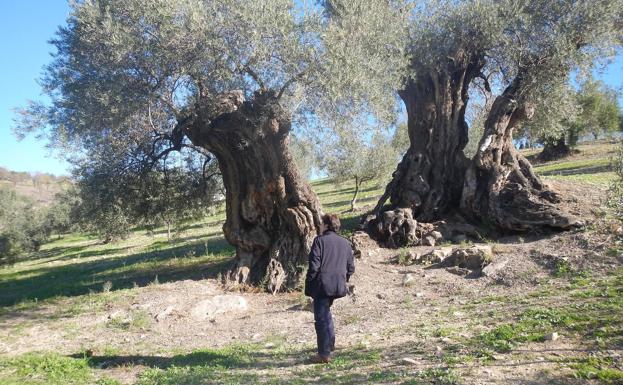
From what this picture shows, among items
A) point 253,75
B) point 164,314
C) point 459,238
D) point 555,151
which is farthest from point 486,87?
point 555,151

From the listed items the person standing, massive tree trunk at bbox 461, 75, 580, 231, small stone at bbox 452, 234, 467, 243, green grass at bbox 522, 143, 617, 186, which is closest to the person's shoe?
the person standing

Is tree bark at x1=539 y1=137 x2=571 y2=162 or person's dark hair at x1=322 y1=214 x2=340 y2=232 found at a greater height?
tree bark at x1=539 y1=137 x2=571 y2=162

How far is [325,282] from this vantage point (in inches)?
247

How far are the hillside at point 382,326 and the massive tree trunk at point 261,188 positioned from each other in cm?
104

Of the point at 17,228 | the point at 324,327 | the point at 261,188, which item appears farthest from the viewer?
the point at 17,228

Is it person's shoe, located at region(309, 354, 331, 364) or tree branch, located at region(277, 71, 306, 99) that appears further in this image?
tree branch, located at region(277, 71, 306, 99)

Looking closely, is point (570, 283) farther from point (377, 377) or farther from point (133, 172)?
point (133, 172)

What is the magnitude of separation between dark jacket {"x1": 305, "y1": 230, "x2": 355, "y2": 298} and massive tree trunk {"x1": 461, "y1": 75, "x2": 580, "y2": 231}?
7.47 metres

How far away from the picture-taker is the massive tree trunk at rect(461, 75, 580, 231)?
1197cm

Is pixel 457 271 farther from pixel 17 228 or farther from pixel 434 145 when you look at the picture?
pixel 17 228

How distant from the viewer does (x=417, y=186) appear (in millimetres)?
14195

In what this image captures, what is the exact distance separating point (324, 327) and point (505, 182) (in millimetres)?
9053

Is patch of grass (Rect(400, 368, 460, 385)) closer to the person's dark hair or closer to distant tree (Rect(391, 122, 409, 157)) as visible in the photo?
the person's dark hair

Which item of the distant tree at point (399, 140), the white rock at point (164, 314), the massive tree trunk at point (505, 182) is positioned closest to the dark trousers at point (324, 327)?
the white rock at point (164, 314)
